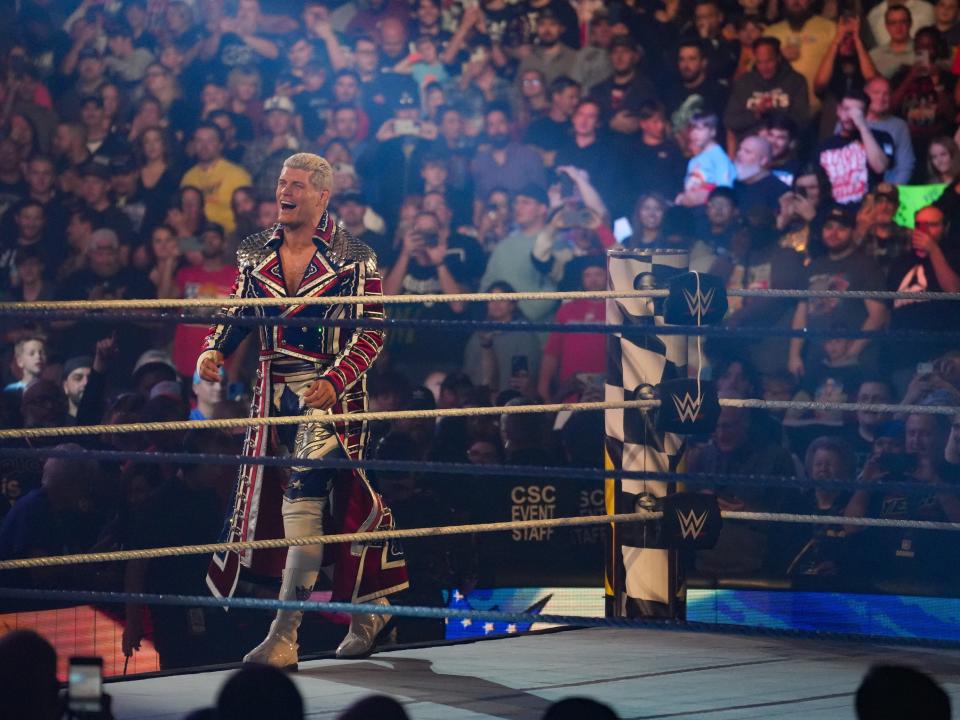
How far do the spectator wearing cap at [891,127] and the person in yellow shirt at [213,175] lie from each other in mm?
3125

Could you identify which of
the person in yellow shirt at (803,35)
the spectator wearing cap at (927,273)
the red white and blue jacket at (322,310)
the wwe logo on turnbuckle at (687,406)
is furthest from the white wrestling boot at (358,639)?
the person in yellow shirt at (803,35)

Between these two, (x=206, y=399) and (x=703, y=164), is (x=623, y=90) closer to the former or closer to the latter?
(x=703, y=164)

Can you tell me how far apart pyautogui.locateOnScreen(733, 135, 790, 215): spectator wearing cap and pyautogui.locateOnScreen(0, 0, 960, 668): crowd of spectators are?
1 cm

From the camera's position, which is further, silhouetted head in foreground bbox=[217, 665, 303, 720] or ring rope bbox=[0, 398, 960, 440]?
ring rope bbox=[0, 398, 960, 440]

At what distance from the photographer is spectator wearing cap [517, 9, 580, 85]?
27.6ft

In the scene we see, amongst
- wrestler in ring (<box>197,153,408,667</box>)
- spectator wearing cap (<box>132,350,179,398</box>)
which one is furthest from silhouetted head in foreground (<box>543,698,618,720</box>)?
spectator wearing cap (<box>132,350,179,398</box>)

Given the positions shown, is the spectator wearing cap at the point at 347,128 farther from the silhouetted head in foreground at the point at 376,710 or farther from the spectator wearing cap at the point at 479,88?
the silhouetted head in foreground at the point at 376,710

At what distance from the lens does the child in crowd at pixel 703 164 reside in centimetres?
769

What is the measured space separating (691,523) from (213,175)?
486cm

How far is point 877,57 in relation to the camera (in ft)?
26.0

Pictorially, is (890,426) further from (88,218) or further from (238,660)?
(88,218)

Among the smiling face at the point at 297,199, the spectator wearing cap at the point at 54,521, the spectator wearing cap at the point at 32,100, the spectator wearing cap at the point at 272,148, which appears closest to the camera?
the smiling face at the point at 297,199

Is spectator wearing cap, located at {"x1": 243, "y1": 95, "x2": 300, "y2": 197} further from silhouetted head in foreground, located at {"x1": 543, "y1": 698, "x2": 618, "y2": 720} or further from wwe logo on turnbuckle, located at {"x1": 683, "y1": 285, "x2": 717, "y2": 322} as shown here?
silhouetted head in foreground, located at {"x1": 543, "y1": 698, "x2": 618, "y2": 720}

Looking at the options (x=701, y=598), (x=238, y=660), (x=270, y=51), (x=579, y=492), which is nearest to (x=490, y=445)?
(x=579, y=492)
